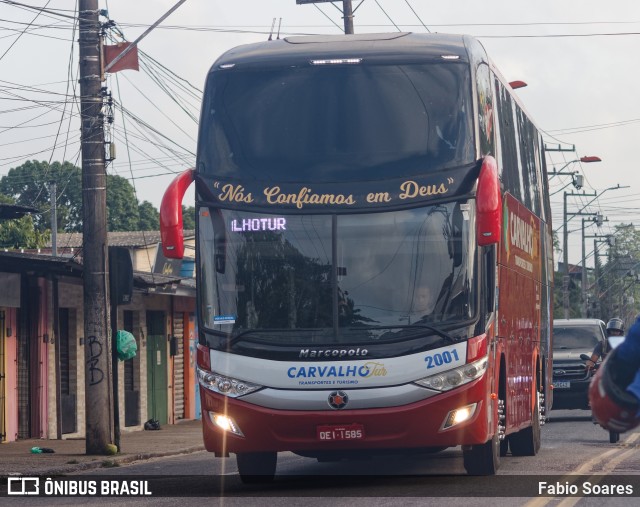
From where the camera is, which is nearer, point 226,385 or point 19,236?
point 226,385

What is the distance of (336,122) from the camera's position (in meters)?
12.6

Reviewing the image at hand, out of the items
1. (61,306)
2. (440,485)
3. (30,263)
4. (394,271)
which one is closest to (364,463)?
(440,485)

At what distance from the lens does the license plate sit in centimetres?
1207

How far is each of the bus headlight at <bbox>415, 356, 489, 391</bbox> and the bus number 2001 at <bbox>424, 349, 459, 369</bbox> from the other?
90 millimetres

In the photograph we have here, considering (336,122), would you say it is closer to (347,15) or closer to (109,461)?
(109,461)

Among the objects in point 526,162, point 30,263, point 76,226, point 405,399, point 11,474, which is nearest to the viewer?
point 405,399

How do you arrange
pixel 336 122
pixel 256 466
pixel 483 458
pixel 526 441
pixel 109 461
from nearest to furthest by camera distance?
pixel 336 122, pixel 256 466, pixel 483 458, pixel 526 441, pixel 109 461

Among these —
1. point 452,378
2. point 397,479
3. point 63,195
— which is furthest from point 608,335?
point 63,195

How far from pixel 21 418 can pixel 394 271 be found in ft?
41.5

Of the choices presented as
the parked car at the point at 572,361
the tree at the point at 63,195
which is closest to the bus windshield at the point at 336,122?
the parked car at the point at 572,361

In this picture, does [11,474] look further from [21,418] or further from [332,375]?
[21,418]

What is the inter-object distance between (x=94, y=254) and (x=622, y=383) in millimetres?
15805

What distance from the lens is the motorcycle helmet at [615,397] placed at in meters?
3.81

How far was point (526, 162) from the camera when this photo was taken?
17781 mm
